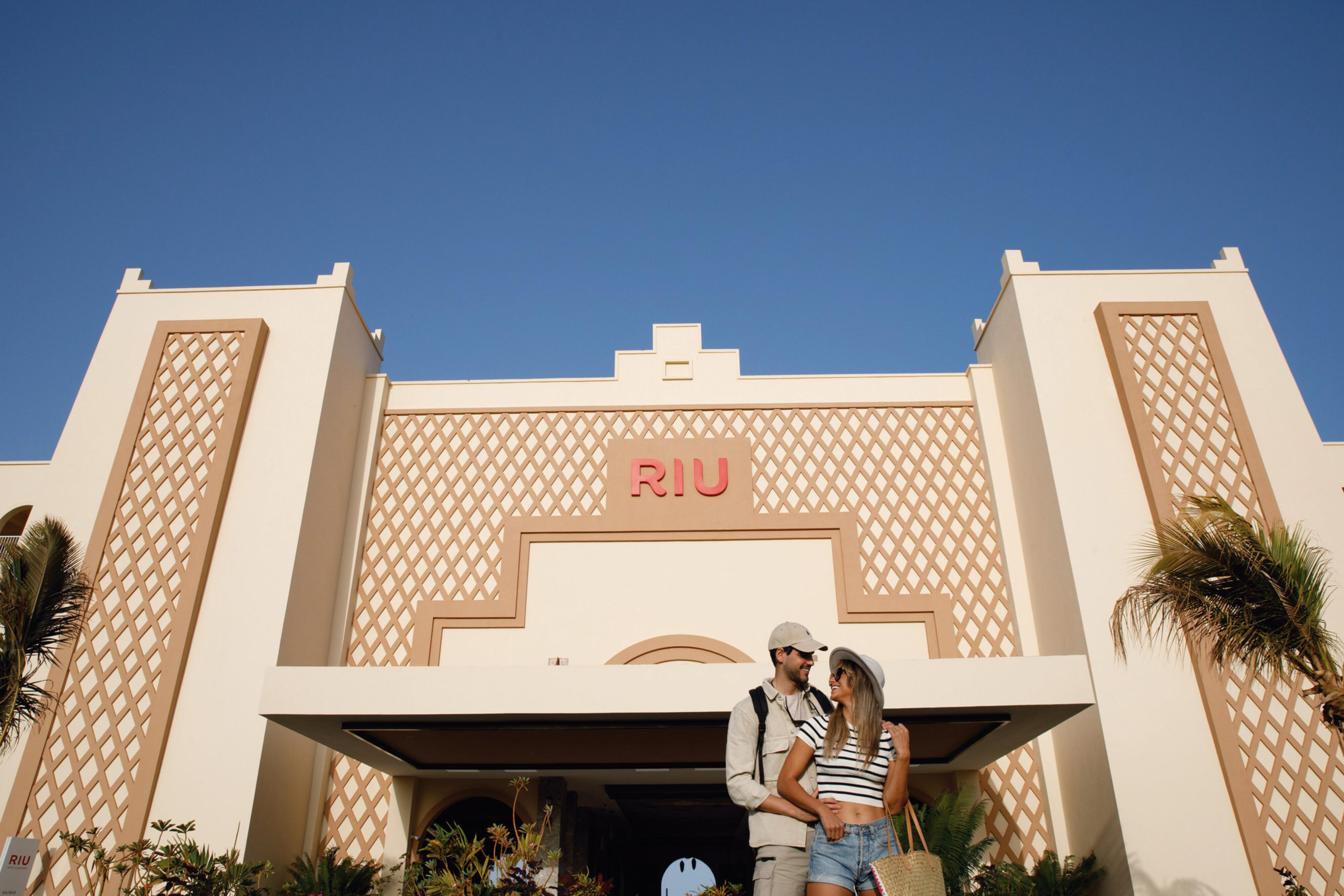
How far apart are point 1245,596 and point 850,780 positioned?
12.1ft

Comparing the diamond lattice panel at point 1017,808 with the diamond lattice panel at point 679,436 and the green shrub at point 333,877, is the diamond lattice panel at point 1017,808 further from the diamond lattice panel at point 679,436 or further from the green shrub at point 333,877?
the green shrub at point 333,877

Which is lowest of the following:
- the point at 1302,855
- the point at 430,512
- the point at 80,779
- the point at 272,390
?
the point at 1302,855

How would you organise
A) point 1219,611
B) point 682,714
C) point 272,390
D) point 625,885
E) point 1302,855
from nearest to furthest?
1. point 1219,611
2. point 682,714
3. point 1302,855
4. point 272,390
5. point 625,885

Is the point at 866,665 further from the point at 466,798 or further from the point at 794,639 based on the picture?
the point at 466,798

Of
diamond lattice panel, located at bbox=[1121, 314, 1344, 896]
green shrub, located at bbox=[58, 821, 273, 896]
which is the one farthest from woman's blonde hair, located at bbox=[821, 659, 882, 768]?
diamond lattice panel, located at bbox=[1121, 314, 1344, 896]

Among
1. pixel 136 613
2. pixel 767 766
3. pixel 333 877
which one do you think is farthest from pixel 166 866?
pixel 767 766

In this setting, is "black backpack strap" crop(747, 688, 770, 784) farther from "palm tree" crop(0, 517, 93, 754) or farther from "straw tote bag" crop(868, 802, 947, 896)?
"palm tree" crop(0, 517, 93, 754)

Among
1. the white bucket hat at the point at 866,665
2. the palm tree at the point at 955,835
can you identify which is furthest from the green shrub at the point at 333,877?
the white bucket hat at the point at 866,665

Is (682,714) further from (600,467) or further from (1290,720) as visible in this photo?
(1290,720)

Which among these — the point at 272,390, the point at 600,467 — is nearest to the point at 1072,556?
the point at 600,467

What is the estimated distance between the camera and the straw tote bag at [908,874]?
2232mm

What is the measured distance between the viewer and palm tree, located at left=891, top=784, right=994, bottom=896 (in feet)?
20.3

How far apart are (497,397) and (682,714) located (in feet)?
15.0

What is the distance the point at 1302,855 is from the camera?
601 centimetres
